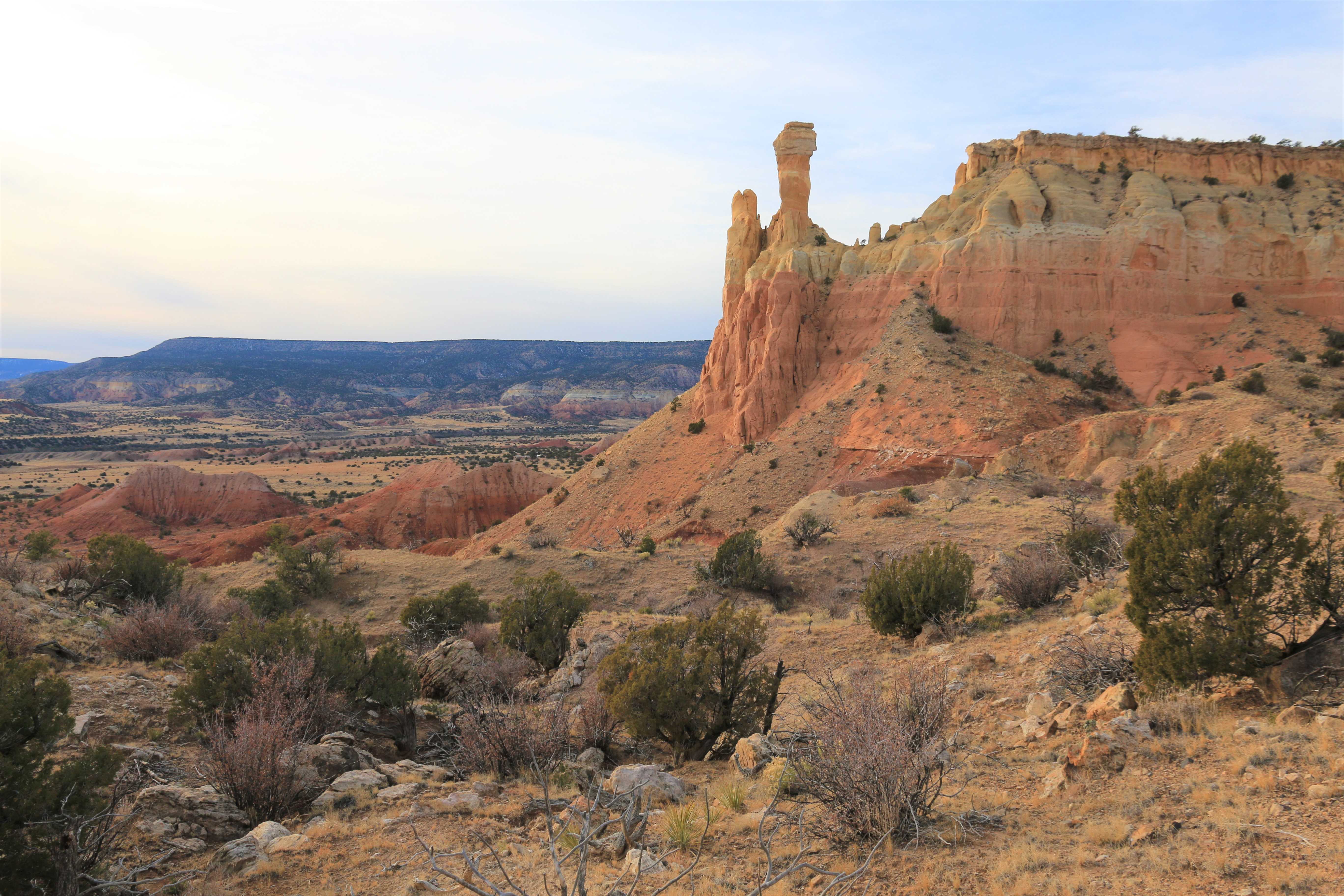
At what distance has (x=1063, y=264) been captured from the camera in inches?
1478

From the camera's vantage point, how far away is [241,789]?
7293 millimetres

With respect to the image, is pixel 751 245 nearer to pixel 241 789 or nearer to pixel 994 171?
pixel 994 171

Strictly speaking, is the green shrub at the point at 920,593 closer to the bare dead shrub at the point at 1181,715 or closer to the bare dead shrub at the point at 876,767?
the bare dead shrub at the point at 1181,715

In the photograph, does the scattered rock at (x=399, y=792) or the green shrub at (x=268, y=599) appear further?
the green shrub at (x=268, y=599)

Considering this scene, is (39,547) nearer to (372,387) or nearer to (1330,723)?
(1330,723)

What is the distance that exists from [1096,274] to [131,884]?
44.3 m

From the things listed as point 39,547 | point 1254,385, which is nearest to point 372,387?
point 39,547

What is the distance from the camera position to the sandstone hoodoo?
32.8m

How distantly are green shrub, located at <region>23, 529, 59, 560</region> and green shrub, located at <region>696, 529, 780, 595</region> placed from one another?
68.0ft

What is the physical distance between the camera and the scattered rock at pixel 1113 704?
279 inches

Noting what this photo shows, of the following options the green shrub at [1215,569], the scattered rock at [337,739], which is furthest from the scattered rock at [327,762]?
the green shrub at [1215,569]

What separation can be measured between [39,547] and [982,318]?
1654 inches

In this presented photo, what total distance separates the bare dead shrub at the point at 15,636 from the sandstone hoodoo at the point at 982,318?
76.7 ft

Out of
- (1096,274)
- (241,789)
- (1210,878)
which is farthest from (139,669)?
(1096,274)
